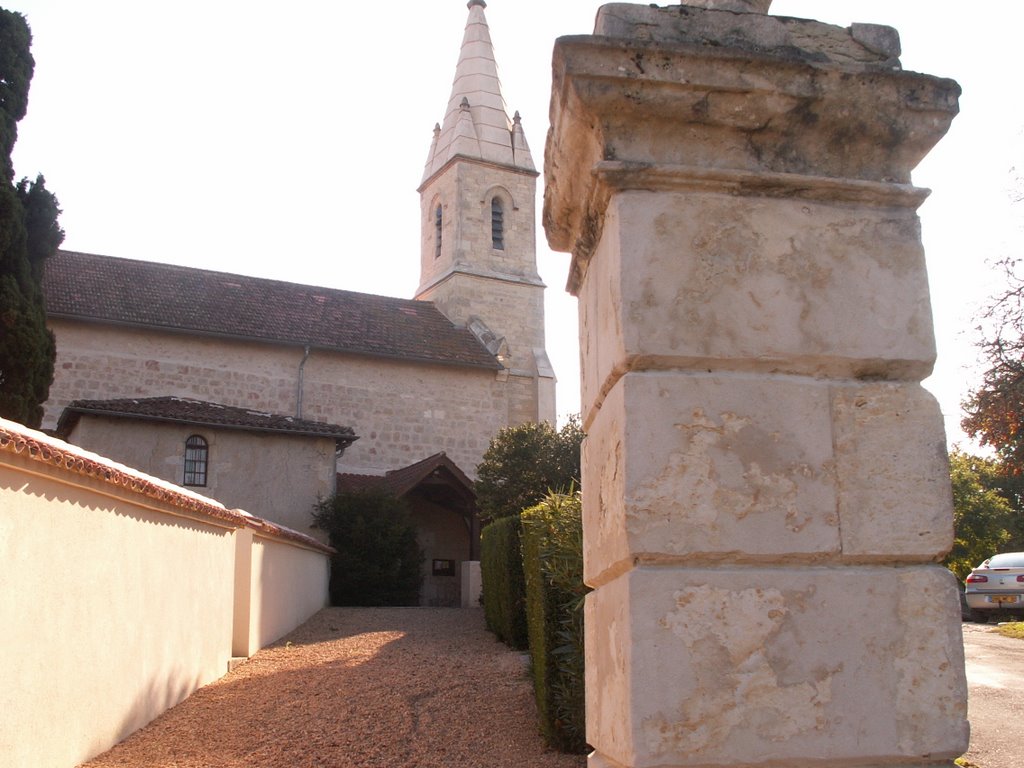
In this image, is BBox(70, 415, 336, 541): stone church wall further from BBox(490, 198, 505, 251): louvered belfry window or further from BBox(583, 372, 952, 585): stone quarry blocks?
BBox(583, 372, 952, 585): stone quarry blocks

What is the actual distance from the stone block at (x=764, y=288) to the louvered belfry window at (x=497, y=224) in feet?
93.8

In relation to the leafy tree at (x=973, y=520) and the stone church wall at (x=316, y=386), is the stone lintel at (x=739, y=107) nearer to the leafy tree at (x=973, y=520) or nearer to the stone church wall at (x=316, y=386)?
the stone church wall at (x=316, y=386)

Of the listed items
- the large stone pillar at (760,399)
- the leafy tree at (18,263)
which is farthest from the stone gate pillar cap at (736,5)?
the leafy tree at (18,263)

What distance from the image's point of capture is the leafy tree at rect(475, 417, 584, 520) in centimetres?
1884

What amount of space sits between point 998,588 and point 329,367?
1609cm

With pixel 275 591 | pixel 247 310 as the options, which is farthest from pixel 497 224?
pixel 275 591

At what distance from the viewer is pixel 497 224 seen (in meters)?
31.3

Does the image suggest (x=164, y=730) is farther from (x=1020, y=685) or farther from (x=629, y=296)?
(x=1020, y=685)

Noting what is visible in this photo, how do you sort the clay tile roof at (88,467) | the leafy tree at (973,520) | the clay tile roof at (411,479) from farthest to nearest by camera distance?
the leafy tree at (973,520) < the clay tile roof at (411,479) < the clay tile roof at (88,467)

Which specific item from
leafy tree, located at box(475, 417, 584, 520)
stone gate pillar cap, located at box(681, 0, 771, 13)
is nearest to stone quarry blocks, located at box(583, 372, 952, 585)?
stone gate pillar cap, located at box(681, 0, 771, 13)

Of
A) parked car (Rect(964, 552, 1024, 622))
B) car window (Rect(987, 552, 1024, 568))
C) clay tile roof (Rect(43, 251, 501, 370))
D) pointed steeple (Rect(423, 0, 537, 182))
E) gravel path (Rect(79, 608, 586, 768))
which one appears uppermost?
pointed steeple (Rect(423, 0, 537, 182))

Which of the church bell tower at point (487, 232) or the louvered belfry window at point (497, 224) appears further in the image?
the louvered belfry window at point (497, 224)

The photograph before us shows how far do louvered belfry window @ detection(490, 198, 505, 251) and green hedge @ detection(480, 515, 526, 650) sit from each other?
19094mm

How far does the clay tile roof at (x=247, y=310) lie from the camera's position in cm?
2278
